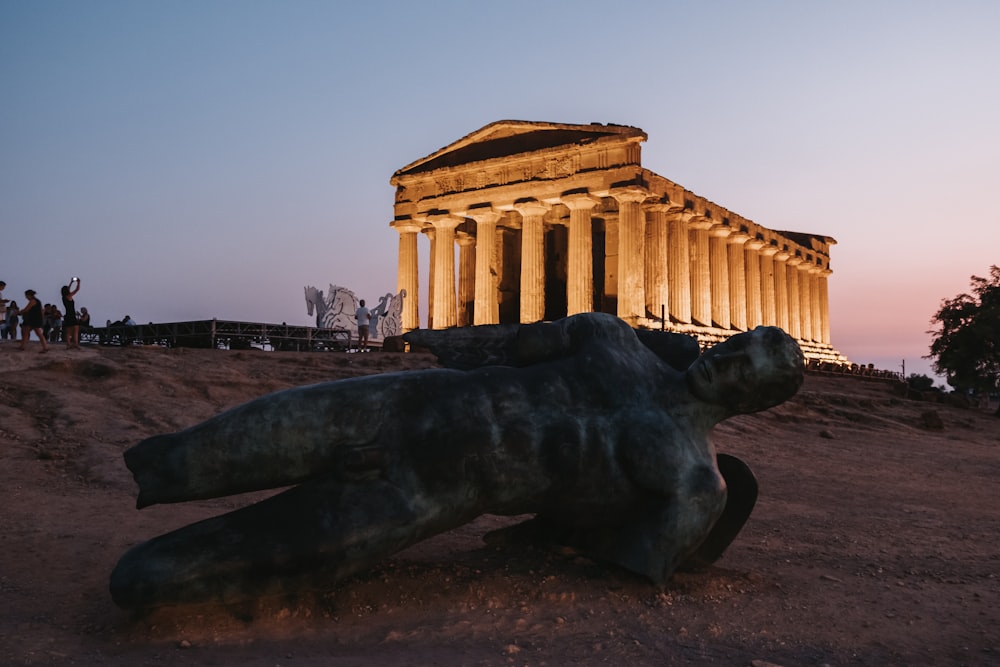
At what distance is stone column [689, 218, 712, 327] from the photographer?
31.7 metres

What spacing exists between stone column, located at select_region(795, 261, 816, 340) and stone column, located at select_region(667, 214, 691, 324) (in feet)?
51.6

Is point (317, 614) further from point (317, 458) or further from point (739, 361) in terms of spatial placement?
point (739, 361)

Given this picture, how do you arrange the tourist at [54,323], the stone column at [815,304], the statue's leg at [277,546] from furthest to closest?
the stone column at [815,304] < the tourist at [54,323] < the statue's leg at [277,546]

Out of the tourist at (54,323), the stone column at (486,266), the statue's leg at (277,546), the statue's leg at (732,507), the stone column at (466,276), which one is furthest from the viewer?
the stone column at (466,276)

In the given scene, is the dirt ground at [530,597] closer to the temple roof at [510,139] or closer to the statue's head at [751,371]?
the statue's head at [751,371]

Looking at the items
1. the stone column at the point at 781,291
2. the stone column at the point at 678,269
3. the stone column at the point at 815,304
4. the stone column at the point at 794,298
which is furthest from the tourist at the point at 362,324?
the stone column at the point at 815,304

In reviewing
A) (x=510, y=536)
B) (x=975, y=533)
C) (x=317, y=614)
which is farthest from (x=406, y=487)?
(x=975, y=533)

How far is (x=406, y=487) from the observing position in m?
3.26

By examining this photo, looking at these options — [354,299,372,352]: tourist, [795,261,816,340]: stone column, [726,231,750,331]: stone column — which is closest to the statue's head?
[354,299,372,352]: tourist

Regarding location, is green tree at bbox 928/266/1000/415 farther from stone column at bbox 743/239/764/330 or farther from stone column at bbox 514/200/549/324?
stone column at bbox 514/200/549/324

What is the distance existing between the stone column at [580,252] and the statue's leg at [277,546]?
80.4 ft

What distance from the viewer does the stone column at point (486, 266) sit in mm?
30016

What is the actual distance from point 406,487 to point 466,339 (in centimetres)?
120

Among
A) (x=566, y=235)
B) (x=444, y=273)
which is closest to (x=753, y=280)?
(x=566, y=235)
